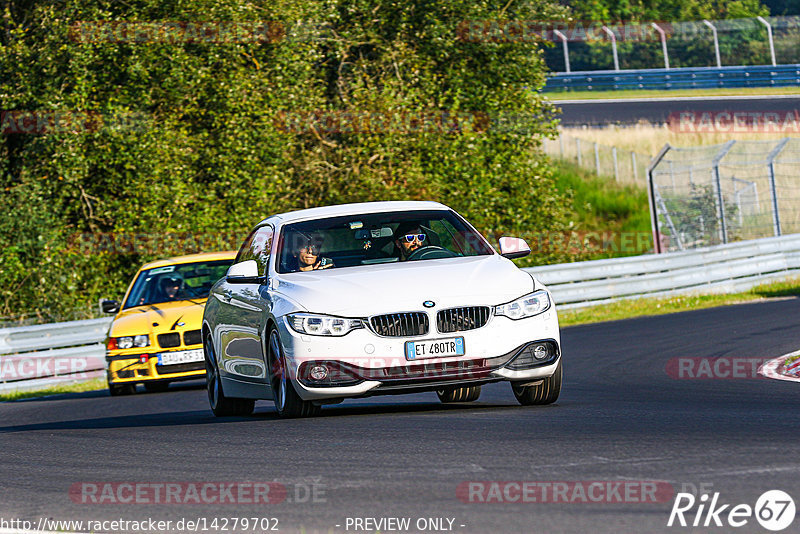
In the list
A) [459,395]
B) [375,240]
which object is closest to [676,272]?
[459,395]

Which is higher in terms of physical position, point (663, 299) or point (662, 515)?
point (662, 515)

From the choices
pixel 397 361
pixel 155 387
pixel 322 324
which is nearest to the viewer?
pixel 397 361

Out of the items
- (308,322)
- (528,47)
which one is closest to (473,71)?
(528,47)

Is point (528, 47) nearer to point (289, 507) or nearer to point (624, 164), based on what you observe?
point (624, 164)

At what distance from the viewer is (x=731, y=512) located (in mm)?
5469

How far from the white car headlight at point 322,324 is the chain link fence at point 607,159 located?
32.1 m

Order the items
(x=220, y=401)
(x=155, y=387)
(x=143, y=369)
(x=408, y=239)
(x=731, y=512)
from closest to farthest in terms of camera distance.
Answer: (x=731, y=512) → (x=408, y=239) → (x=220, y=401) → (x=143, y=369) → (x=155, y=387)

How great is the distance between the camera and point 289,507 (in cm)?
627

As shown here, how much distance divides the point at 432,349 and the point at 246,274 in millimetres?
1855

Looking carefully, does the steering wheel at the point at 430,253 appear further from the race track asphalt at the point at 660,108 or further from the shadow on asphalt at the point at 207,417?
the race track asphalt at the point at 660,108

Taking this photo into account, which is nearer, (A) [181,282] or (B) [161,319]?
(B) [161,319]

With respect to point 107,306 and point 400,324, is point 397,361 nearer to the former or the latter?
point 400,324

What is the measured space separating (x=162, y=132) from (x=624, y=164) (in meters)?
18.5

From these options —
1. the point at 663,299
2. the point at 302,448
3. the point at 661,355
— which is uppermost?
the point at 302,448
